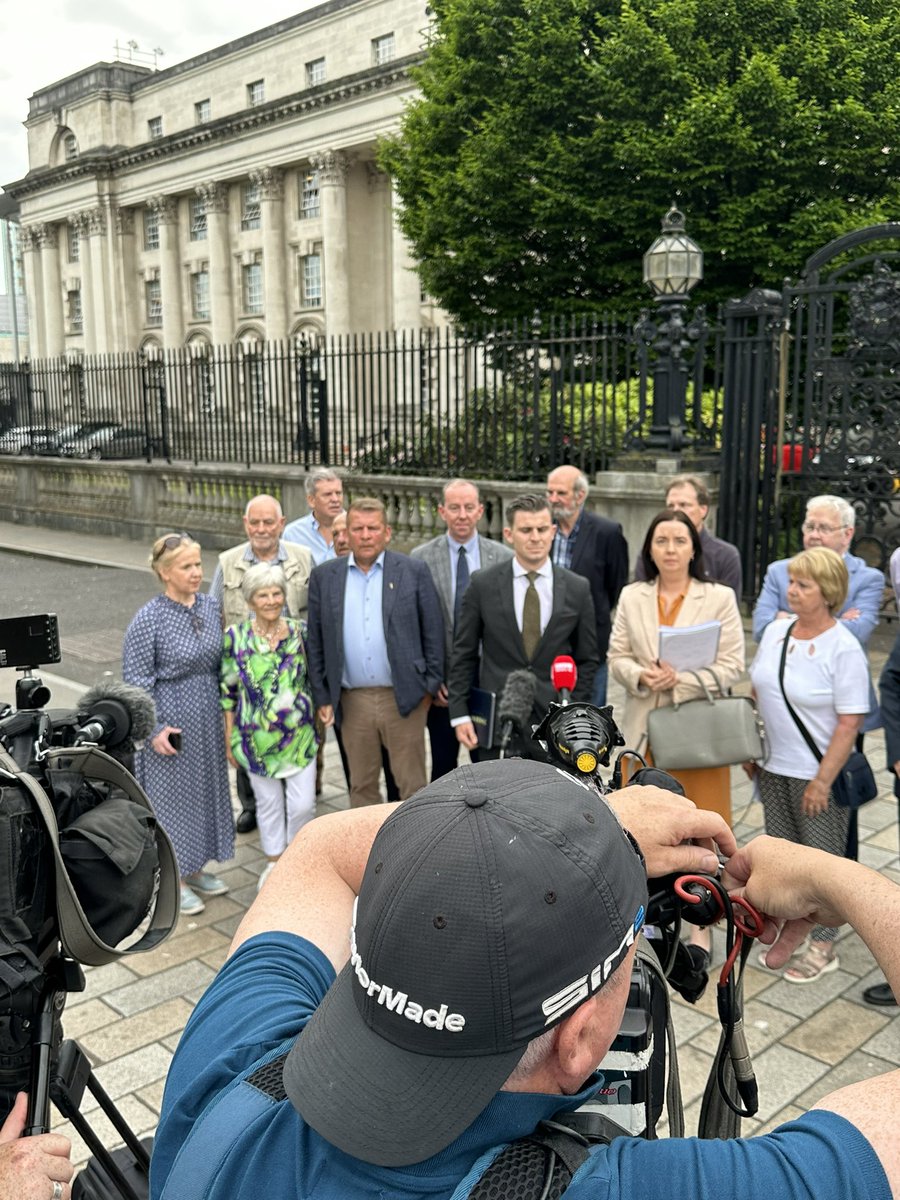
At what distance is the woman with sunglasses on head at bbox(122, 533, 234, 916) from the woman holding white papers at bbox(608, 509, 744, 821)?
2022mm

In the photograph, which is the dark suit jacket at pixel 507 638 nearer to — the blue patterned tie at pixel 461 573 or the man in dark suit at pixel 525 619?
the man in dark suit at pixel 525 619

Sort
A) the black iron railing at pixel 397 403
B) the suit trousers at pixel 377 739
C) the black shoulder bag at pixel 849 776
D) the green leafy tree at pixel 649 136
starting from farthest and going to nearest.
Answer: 1. the green leafy tree at pixel 649 136
2. the black iron railing at pixel 397 403
3. the suit trousers at pixel 377 739
4. the black shoulder bag at pixel 849 776

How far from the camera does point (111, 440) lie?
21281 millimetres

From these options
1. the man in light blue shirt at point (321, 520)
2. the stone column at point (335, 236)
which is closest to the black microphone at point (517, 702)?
the man in light blue shirt at point (321, 520)

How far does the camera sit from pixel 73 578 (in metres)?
16.4

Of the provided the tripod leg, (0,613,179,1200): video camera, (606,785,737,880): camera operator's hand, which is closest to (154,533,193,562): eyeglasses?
(0,613,179,1200): video camera

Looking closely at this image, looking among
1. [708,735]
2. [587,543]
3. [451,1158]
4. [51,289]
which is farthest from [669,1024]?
[51,289]

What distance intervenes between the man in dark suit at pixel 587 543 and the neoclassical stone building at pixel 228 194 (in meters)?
36.8

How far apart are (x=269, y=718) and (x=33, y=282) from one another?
71.0 metres

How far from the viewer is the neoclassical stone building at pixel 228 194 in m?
46.6

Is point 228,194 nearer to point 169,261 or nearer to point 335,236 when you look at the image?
point 169,261

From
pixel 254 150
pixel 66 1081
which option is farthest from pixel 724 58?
pixel 254 150

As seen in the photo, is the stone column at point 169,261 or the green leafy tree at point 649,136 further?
the stone column at point 169,261

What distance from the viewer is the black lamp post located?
448 inches
